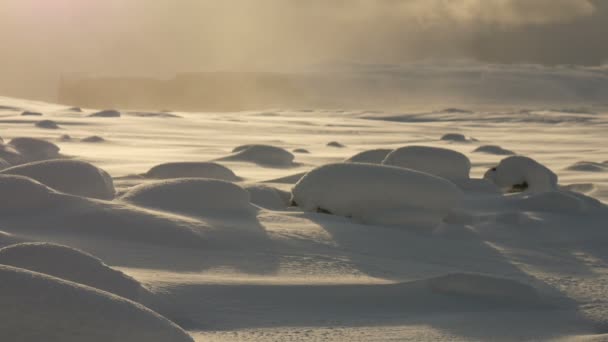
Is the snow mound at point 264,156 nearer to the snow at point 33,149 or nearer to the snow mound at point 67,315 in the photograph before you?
the snow at point 33,149

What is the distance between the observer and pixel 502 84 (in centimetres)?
4088

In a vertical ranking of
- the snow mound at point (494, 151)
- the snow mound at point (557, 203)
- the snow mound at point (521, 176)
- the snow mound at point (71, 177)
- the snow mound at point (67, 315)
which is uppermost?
the snow mound at point (494, 151)

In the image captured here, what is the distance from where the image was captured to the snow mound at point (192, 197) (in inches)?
94.9

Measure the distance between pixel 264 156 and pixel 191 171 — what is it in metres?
1.87

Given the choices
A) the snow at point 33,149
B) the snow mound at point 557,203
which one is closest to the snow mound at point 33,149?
the snow at point 33,149

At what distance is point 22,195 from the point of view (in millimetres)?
2271

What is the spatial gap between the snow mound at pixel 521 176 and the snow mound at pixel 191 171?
1272mm

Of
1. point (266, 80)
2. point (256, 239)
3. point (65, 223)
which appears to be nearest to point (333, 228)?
point (256, 239)

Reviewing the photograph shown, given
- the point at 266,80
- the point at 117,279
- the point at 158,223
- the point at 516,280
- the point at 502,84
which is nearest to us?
the point at 117,279

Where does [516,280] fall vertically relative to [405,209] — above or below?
below

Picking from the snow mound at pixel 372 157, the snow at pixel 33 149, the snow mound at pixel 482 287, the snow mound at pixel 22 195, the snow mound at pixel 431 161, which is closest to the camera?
the snow mound at pixel 482 287

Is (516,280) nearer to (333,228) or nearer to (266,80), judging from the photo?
(333,228)

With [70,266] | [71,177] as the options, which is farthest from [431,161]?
[70,266]

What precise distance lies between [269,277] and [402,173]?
38.2 inches
